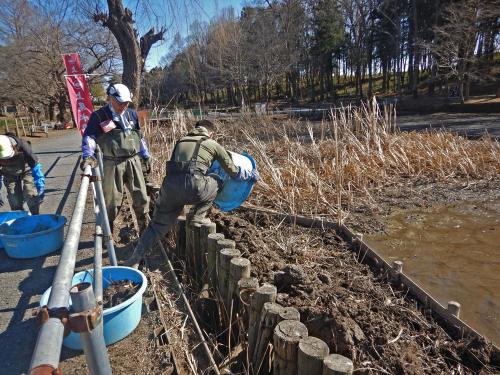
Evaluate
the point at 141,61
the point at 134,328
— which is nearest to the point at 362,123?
the point at 141,61

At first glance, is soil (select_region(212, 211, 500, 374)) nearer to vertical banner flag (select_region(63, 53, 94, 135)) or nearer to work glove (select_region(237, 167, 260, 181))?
work glove (select_region(237, 167, 260, 181))

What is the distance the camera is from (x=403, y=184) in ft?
21.6

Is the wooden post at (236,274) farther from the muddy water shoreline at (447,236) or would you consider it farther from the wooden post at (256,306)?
the muddy water shoreline at (447,236)

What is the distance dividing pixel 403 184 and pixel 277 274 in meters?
4.53

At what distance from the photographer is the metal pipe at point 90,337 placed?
100cm

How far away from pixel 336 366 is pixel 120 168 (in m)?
2.97

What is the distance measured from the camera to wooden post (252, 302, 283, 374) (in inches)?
81.8

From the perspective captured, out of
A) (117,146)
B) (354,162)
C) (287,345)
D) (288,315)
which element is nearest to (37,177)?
(117,146)

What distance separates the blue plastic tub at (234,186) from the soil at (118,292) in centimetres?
140

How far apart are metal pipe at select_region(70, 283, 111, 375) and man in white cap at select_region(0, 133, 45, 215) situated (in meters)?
4.05

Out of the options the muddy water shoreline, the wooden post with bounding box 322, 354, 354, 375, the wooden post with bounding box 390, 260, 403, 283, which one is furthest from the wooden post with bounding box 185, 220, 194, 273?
the muddy water shoreline

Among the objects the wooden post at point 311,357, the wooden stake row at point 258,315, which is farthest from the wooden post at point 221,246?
the wooden post at point 311,357

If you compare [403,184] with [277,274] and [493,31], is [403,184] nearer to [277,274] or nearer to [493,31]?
[277,274]

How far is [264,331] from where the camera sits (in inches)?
84.5
